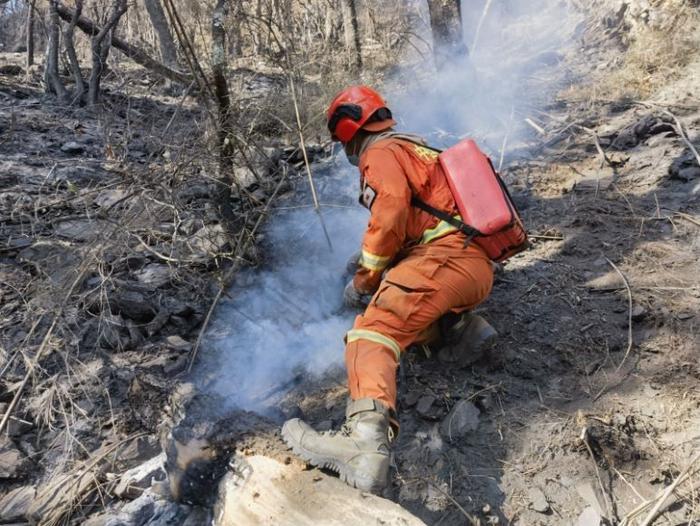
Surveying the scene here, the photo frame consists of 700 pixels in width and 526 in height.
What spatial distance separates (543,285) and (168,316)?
271 cm

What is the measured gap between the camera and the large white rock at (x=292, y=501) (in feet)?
6.97

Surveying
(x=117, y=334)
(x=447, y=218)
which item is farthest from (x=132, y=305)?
(x=447, y=218)

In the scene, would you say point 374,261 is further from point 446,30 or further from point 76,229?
point 446,30

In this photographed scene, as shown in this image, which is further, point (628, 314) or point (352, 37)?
point (352, 37)

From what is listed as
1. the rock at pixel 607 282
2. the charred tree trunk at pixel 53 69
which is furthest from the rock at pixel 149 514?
the charred tree trunk at pixel 53 69

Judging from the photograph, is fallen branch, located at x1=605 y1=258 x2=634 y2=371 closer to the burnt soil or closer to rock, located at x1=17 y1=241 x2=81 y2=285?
the burnt soil

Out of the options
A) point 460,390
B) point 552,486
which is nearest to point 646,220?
point 460,390

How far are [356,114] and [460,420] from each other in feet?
6.15

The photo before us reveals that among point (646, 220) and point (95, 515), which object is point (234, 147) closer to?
point (95, 515)

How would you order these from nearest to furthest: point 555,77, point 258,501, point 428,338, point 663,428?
point 258,501 → point 663,428 → point 428,338 → point 555,77

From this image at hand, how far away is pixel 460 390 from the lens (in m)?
3.20

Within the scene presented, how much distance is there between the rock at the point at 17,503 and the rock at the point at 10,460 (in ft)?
0.34

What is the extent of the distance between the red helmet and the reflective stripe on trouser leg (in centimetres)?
130

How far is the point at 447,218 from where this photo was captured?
121 inches
